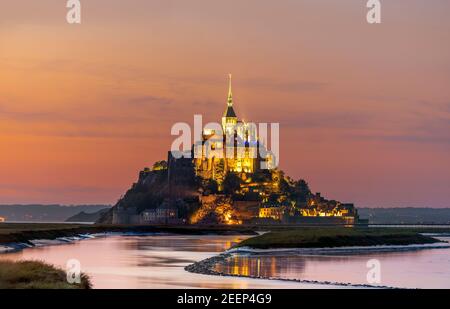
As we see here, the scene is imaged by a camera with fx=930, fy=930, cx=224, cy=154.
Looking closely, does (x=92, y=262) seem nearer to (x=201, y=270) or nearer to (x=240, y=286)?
(x=201, y=270)

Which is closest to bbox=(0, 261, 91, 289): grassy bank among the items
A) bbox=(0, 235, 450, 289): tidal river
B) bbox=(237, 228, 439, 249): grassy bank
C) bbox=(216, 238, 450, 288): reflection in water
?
bbox=(0, 235, 450, 289): tidal river

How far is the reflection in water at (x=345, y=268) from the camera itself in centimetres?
5097

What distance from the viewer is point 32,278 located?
36.4 metres

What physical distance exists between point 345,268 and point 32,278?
2799cm

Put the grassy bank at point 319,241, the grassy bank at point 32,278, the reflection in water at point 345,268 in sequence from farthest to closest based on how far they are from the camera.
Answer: the grassy bank at point 319,241
the reflection in water at point 345,268
the grassy bank at point 32,278

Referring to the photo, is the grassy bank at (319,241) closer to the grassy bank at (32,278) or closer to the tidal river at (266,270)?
the tidal river at (266,270)

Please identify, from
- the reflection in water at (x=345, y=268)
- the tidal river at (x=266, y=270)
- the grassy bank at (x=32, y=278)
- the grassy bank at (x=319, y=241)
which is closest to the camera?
the grassy bank at (x=32, y=278)

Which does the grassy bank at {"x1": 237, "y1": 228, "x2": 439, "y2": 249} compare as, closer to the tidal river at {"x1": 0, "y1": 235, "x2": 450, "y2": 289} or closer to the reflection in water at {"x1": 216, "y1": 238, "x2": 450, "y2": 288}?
the reflection in water at {"x1": 216, "y1": 238, "x2": 450, "y2": 288}

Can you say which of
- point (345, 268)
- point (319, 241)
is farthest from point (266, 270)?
point (319, 241)

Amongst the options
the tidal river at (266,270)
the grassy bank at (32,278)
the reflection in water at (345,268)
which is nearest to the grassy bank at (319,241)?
the reflection in water at (345,268)

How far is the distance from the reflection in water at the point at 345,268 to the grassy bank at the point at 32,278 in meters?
14.5

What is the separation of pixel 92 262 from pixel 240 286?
2174cm
